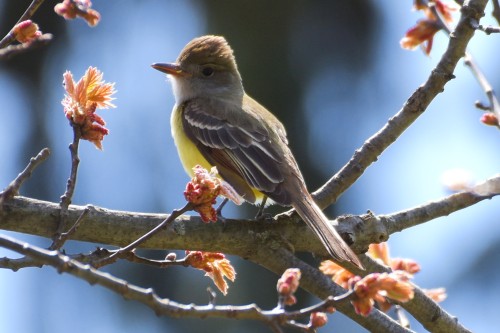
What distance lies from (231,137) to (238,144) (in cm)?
13

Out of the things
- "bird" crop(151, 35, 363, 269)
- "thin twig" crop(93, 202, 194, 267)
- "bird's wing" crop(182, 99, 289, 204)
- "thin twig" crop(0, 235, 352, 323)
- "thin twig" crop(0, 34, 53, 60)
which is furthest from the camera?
"bird's wing" crop(182, 99, 289, 204)

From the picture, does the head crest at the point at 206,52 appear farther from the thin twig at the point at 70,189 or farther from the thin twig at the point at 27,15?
the thin twig at the point at 27,15

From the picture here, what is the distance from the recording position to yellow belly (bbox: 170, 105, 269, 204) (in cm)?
590

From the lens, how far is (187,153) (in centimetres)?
613

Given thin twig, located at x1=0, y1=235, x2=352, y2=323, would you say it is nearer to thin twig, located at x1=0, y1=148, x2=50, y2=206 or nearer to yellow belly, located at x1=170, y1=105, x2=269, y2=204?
thin twig, located at x1=0, y1=148, x2=50, y2=206

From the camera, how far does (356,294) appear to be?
298cm

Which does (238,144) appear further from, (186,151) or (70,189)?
(70,189)

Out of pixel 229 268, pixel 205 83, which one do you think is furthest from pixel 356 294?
pixel 205 83

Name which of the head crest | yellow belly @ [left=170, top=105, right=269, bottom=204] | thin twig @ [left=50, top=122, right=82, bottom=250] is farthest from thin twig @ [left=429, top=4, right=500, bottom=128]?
the head crest

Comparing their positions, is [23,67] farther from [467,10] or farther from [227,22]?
[467,10]

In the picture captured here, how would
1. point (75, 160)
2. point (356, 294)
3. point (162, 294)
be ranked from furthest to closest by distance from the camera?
point (162, 294) < point (75, 160) < point (356, 294)

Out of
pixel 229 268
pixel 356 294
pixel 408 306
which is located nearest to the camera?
pixel 356 294

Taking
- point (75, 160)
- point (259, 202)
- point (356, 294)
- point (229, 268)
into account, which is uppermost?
point (259, 202)

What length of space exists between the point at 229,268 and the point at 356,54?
735 centimetres
